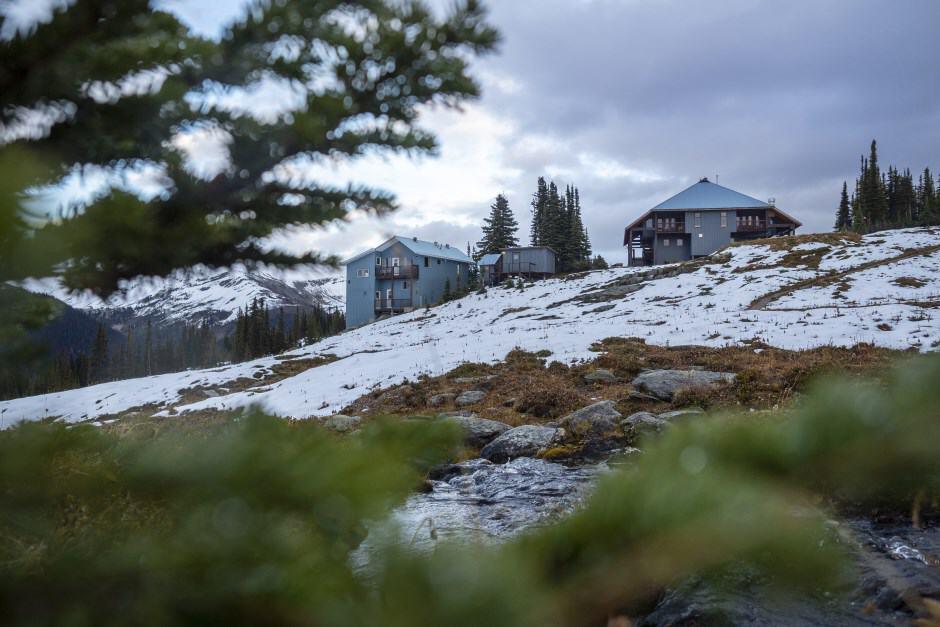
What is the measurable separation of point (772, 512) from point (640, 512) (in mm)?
224

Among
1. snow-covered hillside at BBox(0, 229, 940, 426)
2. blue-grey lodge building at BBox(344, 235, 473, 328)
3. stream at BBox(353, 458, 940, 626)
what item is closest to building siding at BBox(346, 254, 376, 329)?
blue-grey lodge building at BBox(344, 235, 473, 328)

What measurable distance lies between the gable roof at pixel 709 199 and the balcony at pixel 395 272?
24.8 meters

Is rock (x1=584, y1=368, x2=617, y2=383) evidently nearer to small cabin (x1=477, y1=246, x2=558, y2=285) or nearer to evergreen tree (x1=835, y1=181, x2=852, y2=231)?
small cabin (x1=477, y1=246, x2=558, y2=285)

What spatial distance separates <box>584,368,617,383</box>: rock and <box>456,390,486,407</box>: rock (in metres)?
2.86

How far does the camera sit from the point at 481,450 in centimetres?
943

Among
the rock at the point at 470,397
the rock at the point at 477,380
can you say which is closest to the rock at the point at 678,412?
the rock at the point at 470,397

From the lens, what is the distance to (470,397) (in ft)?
44.0

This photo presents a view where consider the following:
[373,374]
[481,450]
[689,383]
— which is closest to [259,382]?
[373,374]

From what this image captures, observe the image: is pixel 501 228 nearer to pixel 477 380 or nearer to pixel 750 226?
pixel 750 226

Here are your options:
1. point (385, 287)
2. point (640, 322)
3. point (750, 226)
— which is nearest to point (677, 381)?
point (640, 322)

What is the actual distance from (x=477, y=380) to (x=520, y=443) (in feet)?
20.0

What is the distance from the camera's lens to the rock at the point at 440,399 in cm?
1323

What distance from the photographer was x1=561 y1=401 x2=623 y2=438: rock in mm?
9055

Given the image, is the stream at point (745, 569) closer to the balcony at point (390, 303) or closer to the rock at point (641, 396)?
the rock at point (641, 396)
